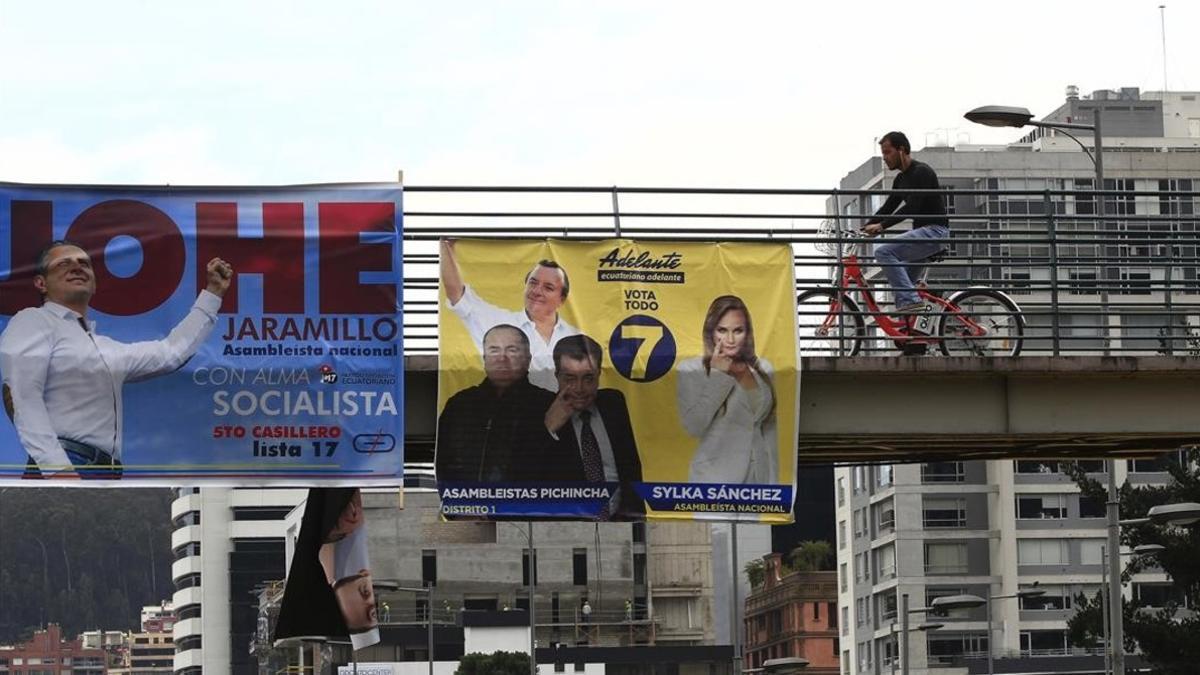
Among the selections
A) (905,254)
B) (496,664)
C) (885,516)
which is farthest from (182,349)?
(496,664)

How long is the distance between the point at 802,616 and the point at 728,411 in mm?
118725

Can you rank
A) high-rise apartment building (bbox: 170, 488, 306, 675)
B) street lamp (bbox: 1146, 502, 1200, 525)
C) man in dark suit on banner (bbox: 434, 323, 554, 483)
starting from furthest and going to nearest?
high-rise apartment building (bbox: 170, 488, 306, 675) → street lamp (bbox: 1146, 502, 1200, 525) → man in dark suit on banner (bbox: 434, 323, 554, 483)

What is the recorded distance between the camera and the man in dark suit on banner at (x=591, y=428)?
25594mm

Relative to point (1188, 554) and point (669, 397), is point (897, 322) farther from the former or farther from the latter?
point (1188, 554)

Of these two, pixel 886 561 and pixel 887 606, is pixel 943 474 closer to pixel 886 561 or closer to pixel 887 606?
pixel 886 561

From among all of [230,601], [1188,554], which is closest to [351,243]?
[1188,554]

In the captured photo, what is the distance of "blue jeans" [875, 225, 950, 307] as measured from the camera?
26.8 meters

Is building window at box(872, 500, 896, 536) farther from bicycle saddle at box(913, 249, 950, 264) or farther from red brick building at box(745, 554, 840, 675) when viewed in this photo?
bicycle saddle at box(913, 249, 950, 264)

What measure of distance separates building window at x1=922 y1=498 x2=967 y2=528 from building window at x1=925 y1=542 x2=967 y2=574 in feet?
3.58

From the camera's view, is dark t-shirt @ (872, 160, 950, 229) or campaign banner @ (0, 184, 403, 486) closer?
campaign banner @ (0, 184, 403, 486)

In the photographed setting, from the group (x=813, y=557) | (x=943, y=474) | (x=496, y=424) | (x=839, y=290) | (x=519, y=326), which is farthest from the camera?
(x=813, y=557)

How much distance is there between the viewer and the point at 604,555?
15012 cm

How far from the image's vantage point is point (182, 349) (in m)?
24.8

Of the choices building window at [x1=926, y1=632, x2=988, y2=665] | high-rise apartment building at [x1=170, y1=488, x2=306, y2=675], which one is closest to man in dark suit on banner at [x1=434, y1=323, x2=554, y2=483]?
building window at [x1=926, y1=632, x2=988, y2=665]
